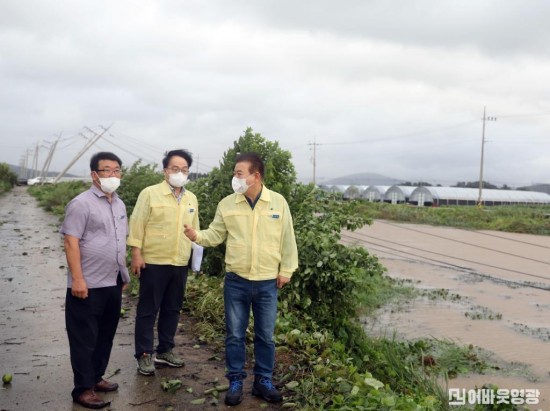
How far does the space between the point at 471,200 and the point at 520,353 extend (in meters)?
48.9

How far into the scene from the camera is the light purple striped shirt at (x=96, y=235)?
3.71 metres

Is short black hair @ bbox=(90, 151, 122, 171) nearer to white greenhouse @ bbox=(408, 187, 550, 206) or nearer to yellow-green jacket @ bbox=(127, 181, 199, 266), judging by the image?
yellow-green jacket @ bbox=(127, 181, 199, 266)

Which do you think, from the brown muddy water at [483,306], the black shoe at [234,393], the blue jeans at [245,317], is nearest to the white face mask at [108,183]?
the blue jeans at [245,317]

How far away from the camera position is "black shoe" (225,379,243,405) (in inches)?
153

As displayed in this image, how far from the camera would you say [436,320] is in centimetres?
891

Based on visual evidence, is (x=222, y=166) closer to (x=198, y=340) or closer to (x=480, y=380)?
(x=198, y=340)

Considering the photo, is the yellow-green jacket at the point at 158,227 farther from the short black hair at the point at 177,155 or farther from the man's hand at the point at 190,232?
the man's hand at the point at 190,232

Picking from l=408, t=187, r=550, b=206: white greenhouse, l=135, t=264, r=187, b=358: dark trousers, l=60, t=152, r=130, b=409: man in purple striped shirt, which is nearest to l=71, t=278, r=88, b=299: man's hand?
l=60, t=152, r=130, b=409: man in purple striped shirt

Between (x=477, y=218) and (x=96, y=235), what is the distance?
31.7 metres

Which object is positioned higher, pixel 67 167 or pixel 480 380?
pixel 67 167

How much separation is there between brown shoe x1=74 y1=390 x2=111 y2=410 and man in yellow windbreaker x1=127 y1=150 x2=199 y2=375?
0.58 m

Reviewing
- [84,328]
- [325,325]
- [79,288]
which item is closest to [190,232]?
[79,288]

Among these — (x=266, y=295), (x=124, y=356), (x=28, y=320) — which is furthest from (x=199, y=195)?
(x=266, y=295)

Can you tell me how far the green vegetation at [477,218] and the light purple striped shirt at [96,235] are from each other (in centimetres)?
2567
